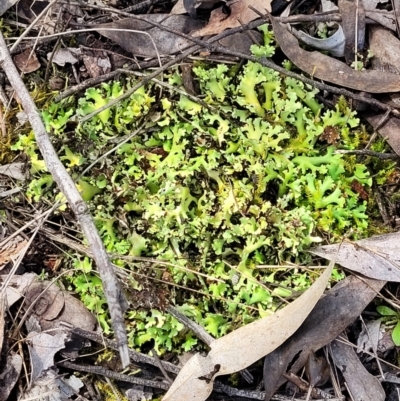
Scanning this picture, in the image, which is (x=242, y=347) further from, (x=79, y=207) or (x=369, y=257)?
(x=79, y=207)

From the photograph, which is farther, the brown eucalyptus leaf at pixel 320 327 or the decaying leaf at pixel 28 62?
the decaying leaf at pixel 28 62

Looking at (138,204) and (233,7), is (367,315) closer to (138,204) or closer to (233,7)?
(138,204)

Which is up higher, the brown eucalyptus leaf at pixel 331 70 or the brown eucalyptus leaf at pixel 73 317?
the brown eucalyptus leaf at pixel 331 70

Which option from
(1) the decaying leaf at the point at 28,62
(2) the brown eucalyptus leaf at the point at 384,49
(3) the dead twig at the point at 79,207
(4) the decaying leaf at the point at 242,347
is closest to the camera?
(3) the dead twig at the point at 79,207

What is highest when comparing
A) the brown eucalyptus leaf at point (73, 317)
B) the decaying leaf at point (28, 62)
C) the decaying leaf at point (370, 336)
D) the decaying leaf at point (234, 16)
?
the decaying leaf at point (234, 16)

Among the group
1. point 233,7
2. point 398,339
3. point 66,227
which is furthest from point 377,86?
point 66,227

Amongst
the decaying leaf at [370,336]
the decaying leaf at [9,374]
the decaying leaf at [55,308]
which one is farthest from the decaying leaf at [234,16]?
the decaying leaf at [9,374]

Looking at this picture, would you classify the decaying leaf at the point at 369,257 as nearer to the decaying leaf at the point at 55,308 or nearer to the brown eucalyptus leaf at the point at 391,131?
the brown eucalyptus leaf at the point at 391,131

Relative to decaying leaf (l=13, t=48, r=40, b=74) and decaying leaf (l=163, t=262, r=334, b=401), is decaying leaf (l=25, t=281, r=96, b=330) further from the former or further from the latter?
decaying leaf (l=13, t=48, r=40, b=74)

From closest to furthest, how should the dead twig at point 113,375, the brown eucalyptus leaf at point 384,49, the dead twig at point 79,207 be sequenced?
the dead twig at point 79,207, the dead twig at point 113,375, the brown eucalyptus leaf at point 384,49
